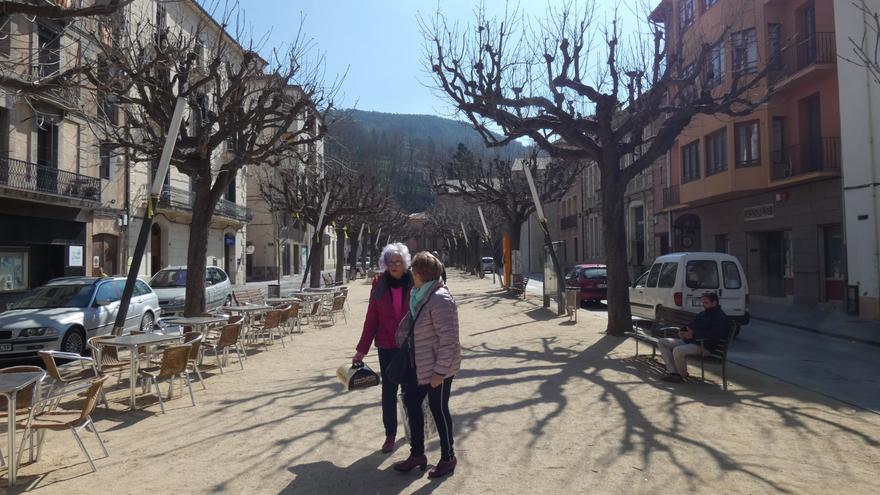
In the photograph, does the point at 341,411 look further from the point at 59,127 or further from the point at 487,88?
the point at 59,127

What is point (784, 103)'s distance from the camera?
1992 cm

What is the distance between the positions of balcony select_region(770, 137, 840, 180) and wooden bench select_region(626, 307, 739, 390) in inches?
455

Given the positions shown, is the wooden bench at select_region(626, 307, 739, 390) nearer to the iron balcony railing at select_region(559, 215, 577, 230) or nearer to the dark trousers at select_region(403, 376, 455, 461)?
the dark trousers at select_region(403, 376, 455, 461)

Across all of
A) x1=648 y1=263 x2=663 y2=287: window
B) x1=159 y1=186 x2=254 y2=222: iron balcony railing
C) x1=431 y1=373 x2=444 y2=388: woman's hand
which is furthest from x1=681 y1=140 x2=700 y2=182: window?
x1=431 y1=373 x2=444 y2=388: woman's hand

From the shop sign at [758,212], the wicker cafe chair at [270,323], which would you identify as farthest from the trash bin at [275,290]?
the shop sign at [758,212]

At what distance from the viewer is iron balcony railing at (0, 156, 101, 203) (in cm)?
1902

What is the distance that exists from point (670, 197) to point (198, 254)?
23141mm

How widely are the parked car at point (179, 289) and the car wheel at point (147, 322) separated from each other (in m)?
1.52

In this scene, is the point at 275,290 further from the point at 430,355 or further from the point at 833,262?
the point at 833,262

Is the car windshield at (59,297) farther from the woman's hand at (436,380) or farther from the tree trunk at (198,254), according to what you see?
the woman's hand at (436,380)

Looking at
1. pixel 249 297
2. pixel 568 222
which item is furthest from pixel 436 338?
pixel 568 222

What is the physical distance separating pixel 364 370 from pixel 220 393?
3332mm

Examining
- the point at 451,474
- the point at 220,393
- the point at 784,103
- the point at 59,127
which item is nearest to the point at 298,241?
the point at 59,127

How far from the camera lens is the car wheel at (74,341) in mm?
9632
